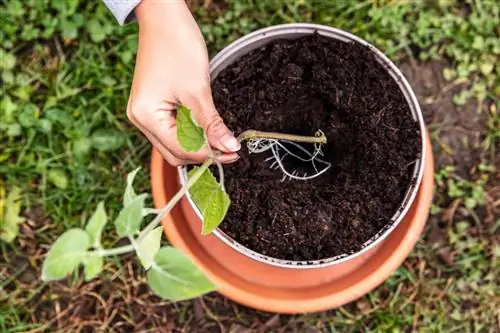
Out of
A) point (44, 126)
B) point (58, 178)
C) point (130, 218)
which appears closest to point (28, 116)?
point (44, 126)

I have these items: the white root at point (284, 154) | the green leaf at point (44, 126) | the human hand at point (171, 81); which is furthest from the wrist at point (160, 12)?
the green leaf at point (44, 126)

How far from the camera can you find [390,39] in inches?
57.2

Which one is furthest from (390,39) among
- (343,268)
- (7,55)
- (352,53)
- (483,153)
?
(7,55)

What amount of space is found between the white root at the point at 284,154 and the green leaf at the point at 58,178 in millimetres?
504

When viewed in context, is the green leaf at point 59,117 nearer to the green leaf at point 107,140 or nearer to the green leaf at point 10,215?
the green leaf at point 107,140

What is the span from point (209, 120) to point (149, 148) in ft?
1.73

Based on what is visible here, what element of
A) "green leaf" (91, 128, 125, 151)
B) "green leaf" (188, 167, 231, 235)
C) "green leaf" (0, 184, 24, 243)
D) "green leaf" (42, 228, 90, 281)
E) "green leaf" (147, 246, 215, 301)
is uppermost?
"green leaf" (42, 228, 90, 281)

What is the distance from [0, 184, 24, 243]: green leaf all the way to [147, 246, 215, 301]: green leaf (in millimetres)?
835

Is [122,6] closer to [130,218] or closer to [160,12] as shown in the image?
[160,12]

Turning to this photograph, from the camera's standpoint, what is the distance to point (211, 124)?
88 cm

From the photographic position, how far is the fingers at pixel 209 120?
86 centimetres


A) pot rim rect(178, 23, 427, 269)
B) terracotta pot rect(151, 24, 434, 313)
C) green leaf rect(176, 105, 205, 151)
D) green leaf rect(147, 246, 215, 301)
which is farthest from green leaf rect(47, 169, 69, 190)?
green leaf rect(147, 246, 215, 301)

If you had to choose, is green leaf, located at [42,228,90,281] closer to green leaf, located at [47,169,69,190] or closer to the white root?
the white root

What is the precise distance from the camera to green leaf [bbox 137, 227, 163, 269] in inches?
24.5
